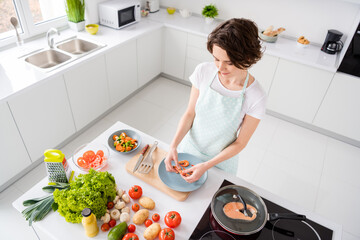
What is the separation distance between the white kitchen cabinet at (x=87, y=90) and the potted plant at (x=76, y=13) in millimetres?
574

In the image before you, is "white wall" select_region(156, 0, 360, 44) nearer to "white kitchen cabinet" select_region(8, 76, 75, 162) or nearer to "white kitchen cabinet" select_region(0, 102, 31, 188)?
"white kitchen cabinet" select_region(8, 76, 75, 162)

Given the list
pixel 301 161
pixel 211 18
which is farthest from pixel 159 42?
pixel 301 161

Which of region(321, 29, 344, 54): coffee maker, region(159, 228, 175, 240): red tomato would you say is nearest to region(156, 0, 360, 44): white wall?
region(321, 29, 344, 54): coffee maker

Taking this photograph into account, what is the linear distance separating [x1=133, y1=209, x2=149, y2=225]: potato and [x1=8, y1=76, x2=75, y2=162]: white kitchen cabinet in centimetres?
145

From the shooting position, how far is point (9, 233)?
1912 mm

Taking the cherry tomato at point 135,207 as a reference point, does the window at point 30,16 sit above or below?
above

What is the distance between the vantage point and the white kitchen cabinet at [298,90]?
8.96 ft

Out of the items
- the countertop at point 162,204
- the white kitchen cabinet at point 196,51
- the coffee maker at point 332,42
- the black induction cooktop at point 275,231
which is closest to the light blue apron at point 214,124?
the countertop at point 162,204

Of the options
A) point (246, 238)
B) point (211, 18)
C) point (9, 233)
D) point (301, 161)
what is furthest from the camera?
point (211, 18)

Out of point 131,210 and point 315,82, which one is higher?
point 131,210

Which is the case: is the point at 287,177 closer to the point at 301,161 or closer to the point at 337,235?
the point at 301,161

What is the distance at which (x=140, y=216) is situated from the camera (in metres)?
1.11

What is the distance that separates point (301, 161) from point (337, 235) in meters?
1.69

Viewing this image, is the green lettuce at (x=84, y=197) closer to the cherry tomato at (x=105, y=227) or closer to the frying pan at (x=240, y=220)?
the cherry tomato at (x=105, y=227)
